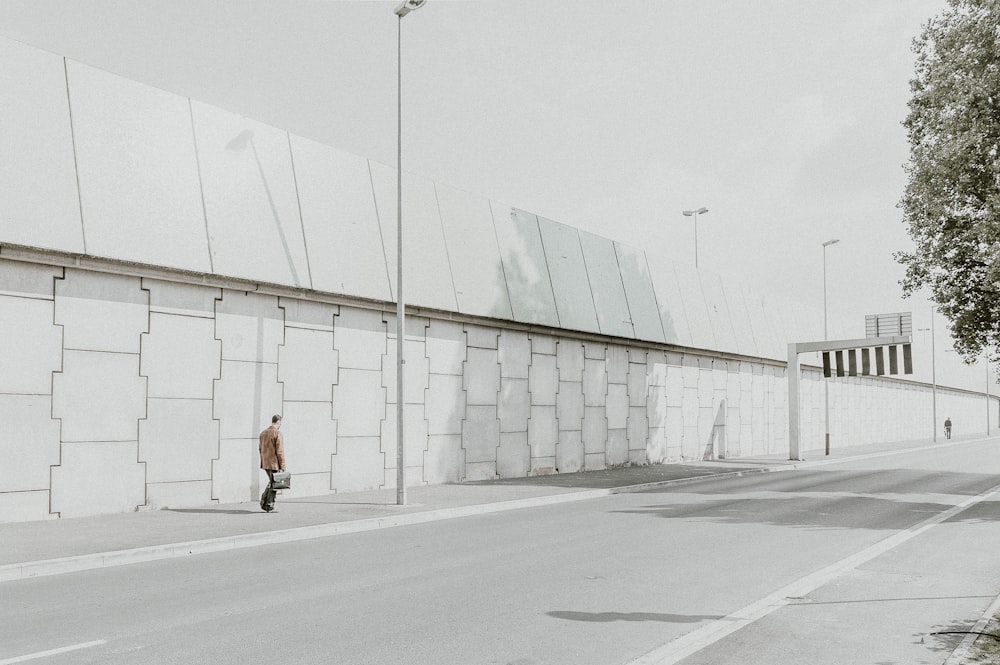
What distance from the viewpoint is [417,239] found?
2152 cm

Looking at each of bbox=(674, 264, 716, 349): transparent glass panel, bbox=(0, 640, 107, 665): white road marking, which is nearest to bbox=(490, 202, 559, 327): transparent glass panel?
bbox=(674, 264, 716, 349): transparent glass panel

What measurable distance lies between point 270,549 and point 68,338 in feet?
18.7

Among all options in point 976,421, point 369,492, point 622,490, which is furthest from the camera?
point 976,421

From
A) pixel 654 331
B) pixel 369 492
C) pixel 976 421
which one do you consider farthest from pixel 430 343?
pixel 976 421

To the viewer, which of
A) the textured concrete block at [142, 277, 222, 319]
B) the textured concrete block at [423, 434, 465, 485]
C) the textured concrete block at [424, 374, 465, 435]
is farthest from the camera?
the textured concrete block at [424, 374, 465, 435]

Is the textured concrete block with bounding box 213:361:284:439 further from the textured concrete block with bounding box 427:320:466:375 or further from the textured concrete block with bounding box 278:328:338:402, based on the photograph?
the textured concrete block with bounding box 427:320:466:375

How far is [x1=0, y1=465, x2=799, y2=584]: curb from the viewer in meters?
9.64

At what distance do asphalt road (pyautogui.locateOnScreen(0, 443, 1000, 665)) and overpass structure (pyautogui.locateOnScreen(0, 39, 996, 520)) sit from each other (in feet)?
15.5

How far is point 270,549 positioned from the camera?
11.5 meters

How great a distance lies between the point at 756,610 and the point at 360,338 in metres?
13.3

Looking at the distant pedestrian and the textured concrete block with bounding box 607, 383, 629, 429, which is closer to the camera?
the distant pedestrian

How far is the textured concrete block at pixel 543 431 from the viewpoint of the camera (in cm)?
2457

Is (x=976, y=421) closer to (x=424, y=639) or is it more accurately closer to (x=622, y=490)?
(x=622, y=490)

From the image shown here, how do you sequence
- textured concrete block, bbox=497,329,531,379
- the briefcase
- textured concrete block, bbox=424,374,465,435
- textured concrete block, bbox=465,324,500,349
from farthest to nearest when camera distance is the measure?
1. textured concrete block, bbox=497,329,531,379
2. textured concrete block, bbox=465,324,500,349
3. textured concrete block, bbox=424,374,465,435
4. the briefcase
